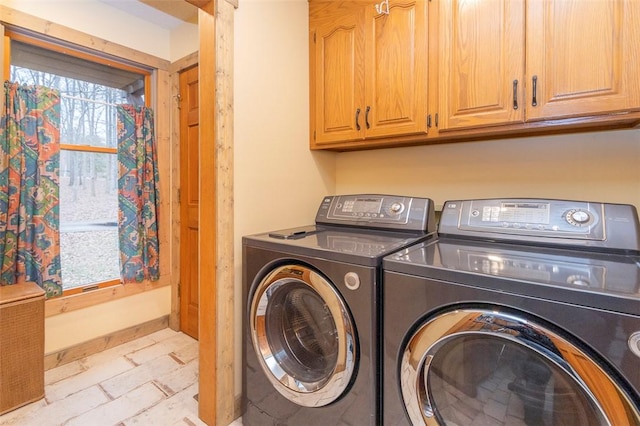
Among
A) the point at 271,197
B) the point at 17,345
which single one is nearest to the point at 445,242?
the point at 271,197

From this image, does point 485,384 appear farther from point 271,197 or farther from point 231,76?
point 231,76

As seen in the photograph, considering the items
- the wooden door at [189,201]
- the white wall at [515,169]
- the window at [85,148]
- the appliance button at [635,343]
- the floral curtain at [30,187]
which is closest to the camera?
the appliance button at [635,343]

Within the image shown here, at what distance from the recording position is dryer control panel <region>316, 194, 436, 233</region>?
1.58 meters

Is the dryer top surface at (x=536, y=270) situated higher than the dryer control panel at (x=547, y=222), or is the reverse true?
the dryer control panel at (x=547, y=222)

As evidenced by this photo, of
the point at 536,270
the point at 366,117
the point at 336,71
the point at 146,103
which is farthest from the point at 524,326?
the point at 146,103

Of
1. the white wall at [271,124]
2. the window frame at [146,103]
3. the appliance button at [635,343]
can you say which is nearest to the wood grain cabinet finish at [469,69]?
the white wall at [271,124]

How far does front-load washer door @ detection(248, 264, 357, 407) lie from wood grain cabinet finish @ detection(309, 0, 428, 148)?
3.13 ft

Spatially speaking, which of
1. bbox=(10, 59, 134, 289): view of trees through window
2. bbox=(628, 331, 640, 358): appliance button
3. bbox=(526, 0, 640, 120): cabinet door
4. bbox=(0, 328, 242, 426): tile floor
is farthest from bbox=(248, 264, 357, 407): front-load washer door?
bbox=(10, 59, 134, 289): view of trees through window

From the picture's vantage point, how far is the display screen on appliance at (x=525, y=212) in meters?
1.29

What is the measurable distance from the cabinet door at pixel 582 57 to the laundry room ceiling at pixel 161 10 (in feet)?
7.30

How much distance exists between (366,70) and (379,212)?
813 mm

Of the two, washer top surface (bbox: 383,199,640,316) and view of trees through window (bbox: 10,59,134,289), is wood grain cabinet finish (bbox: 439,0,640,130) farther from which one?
view of trees through window (bbox: 10,59,134,289)

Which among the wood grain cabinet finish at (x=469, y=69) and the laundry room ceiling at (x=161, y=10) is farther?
the laundry room ceiling at (x=161, y=10)

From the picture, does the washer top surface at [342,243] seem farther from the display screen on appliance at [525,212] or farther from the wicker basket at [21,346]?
the wicker basket at [21,346]
